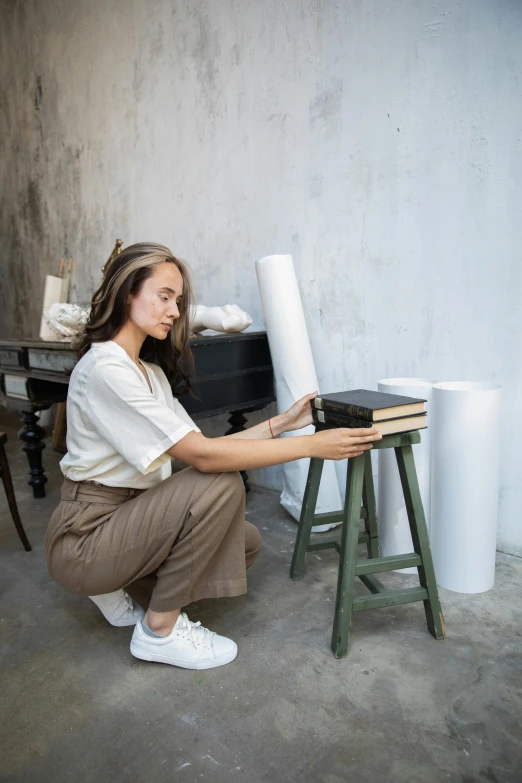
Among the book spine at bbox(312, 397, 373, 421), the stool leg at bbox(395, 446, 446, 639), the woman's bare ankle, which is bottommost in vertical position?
the woman's bare ankle

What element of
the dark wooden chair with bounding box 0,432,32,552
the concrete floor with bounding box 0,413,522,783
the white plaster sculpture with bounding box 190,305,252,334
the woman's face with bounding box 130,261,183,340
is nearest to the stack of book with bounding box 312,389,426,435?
the woman's face with bounding box 130,261,183,340

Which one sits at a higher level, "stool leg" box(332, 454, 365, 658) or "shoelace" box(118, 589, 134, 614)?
"stool leg" box(332, 454, 365, 658)

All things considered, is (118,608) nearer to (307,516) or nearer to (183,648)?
(183,648)

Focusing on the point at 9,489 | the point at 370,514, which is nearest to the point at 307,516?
the point at 370,514

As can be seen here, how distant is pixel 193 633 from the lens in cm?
173

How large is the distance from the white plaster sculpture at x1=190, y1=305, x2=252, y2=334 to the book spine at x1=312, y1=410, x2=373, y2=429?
104cm

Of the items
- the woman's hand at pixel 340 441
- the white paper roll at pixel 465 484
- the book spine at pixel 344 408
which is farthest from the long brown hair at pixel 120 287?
the white paper roll at pixel 465 484

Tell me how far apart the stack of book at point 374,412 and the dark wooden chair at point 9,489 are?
5.05 ft

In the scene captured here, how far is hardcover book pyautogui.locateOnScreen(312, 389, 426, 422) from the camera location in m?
1.61

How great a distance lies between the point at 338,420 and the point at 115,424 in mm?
683

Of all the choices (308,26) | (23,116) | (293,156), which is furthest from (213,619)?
(23,116)

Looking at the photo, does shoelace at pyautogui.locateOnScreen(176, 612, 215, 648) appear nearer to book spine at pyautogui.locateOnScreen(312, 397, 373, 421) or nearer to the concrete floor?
the concrete floor

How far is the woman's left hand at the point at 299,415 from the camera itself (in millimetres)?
1871

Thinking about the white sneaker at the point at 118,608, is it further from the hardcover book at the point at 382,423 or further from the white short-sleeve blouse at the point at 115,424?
the hardcover book at the point at 382,423
